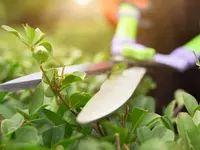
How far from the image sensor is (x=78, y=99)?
0.31 metres

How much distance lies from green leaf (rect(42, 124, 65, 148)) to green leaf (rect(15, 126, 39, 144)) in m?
0.01

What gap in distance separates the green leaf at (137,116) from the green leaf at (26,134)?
3.4 inches

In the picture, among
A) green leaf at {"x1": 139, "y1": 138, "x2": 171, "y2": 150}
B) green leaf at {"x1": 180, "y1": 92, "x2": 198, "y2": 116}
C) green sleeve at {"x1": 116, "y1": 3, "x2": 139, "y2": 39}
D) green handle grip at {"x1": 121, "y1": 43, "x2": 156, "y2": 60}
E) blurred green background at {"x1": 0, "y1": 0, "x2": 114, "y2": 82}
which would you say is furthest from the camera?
blurred green background at {"x1": 0, "y1": 0, "x2": 114, "y2": 82}

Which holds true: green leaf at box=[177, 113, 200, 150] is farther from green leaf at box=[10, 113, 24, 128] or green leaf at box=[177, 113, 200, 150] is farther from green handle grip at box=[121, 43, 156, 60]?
green handle grip at box=[121, 43, 156, 60]

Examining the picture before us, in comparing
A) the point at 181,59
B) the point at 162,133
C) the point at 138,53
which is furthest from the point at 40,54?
the point at 181,59

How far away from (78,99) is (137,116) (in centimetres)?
5

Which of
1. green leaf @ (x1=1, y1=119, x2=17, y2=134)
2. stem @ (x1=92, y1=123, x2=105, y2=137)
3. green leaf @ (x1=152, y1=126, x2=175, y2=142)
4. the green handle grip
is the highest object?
green leaf @ (x1=1, y1=119, x2=17, y2=134)

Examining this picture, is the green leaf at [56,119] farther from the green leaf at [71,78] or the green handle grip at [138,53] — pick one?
the green handle grip at [138,53]

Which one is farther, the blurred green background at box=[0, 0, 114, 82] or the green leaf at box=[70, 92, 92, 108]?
the blurred green background at box=[0, 0, 114, 82]

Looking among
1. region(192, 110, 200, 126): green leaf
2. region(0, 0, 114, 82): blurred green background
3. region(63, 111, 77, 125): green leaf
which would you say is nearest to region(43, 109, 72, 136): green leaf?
region(63, 111, 77, 125): green leaf

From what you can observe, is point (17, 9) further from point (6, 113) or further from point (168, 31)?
point (6, 113)

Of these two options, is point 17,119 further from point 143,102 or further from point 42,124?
point 143,102

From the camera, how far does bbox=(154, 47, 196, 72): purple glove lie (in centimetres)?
80

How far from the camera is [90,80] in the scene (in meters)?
0.63
